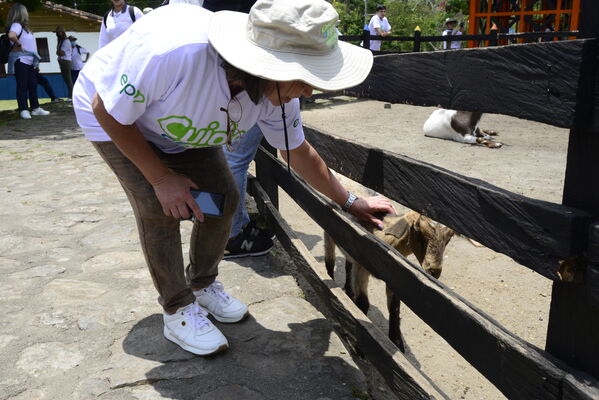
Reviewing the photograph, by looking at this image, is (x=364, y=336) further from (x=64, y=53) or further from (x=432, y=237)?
(x=64, y=53)

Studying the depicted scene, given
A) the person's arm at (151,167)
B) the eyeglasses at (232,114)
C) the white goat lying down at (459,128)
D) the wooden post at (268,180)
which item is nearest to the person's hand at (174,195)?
the person's arm at (151,167)

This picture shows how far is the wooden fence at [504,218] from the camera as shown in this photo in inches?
55.1

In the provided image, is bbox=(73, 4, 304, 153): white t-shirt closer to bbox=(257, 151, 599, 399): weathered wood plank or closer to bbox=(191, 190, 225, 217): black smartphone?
bbox=(191, 190, 225, 217): black smartphone

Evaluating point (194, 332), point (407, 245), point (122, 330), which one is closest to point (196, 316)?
point (194, 332)

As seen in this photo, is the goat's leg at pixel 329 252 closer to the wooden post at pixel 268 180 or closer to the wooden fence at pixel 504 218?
the wooden post at pixel 268 180

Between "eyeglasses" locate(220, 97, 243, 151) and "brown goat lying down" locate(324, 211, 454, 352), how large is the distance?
1062mm

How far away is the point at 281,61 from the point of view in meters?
1.84

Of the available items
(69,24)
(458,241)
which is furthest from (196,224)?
(69,24)

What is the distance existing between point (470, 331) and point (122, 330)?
180 centimetres

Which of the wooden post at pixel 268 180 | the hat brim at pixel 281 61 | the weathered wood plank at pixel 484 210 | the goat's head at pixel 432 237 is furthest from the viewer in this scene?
the wooden post at pixel 268 180

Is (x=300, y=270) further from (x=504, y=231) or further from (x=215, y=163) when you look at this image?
(x=504, y=231)

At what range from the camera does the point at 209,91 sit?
2.07m

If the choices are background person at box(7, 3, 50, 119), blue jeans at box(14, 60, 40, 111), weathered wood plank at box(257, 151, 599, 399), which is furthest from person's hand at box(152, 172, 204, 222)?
blue jeans at box(14, 60, 40, 111)

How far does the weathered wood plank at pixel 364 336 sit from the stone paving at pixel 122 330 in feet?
0.58
